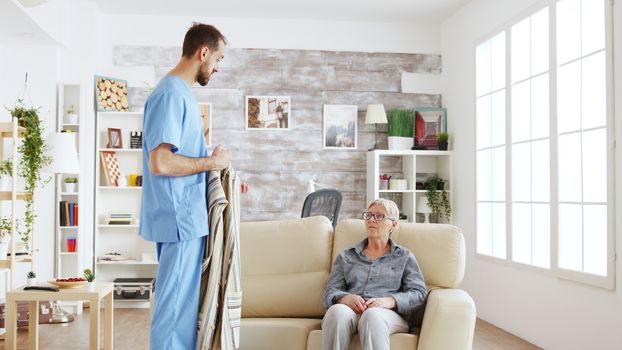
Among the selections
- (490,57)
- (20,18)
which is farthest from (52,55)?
(490,57)

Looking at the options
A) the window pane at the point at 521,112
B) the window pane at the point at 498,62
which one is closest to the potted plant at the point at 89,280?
the window pane at the point at 521,112

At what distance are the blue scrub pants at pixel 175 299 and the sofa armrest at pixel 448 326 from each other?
1.11m

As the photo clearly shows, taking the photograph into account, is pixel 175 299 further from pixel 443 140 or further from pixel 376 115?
pixel 443 140

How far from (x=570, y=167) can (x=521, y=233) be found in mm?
934

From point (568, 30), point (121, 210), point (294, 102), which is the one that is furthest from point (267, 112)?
point (568, 30)

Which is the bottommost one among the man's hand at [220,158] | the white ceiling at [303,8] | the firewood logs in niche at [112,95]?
the man's hand at [220,158]

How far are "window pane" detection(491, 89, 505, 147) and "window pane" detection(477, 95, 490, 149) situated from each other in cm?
12

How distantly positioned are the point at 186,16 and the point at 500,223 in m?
3.78

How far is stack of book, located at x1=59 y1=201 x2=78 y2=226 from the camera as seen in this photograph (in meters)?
6.44

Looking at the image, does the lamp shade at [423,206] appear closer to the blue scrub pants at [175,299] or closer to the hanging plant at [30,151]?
the hanging plant at [30,151]

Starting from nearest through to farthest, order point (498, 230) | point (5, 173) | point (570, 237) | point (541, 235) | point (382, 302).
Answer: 1. point (382, 302)
2. point (570, 237)
3. point (541, 235)
4. point (5, 173)
5. point (498, 230)

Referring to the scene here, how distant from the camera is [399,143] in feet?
23.1

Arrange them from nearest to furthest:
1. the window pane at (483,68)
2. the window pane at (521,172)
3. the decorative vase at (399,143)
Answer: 1. the window pane at (521,172)
2. the window pane at (483,68)
3. the decorative vase at (399,143)

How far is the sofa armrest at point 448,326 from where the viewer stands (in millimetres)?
3090
